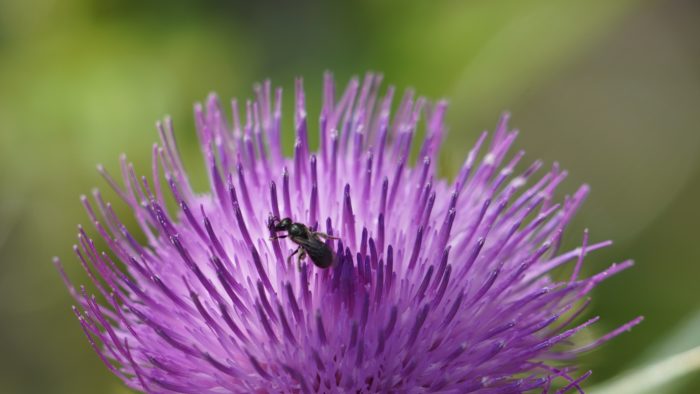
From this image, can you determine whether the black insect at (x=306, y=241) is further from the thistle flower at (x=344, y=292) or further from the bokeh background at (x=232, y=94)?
the bokeh background at (x=232, y=94)

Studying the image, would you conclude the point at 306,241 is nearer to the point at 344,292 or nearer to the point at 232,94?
the point at 344,292

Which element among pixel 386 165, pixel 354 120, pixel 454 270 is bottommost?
pixel 454 270

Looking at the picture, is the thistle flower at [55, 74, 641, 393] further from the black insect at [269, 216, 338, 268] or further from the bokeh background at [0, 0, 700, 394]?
the bokeh background at [0, 0, 700, 394]

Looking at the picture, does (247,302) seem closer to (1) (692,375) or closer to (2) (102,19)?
(1) (692,375)

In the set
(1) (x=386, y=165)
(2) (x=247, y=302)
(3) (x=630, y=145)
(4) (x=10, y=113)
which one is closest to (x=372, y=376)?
(2) (x=247, y=302)

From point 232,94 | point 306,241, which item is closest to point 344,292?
point 306,241

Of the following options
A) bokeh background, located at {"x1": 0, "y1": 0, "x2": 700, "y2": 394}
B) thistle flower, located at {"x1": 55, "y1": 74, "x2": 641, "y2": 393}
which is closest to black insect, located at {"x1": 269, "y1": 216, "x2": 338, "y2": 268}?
thistle flower, located at {"x1": 55, "y1": 74, "x2": 641, "y2": 393}
